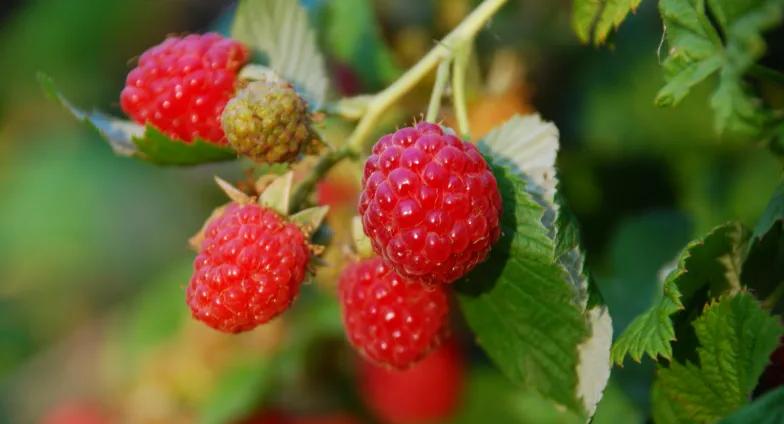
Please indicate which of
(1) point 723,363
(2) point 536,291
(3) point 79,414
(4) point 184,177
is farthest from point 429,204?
(4) point 184,177

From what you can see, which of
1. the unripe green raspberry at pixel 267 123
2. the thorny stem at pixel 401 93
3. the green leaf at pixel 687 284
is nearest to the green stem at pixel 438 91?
the thorny stem at pixel 401 93

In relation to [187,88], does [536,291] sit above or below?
below

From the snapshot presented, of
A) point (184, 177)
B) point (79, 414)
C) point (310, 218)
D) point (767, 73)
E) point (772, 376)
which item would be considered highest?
point (767, 73)

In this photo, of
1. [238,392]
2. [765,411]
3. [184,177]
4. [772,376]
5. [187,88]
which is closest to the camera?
[765,411]

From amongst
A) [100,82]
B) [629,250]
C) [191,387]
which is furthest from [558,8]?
[100,82]

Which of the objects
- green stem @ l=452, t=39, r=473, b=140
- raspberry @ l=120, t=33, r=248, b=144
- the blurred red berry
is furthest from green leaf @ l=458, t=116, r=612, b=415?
the blurred red berry

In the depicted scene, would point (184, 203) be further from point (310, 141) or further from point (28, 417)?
point (310, 141)

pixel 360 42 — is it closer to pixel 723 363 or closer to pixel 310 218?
pixel 310 218

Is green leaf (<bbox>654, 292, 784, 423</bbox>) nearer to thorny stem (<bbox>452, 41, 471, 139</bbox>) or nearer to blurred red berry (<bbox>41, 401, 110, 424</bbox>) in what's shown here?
thorny stem (<bbox>452, 41, 471, 139</bbox>)
